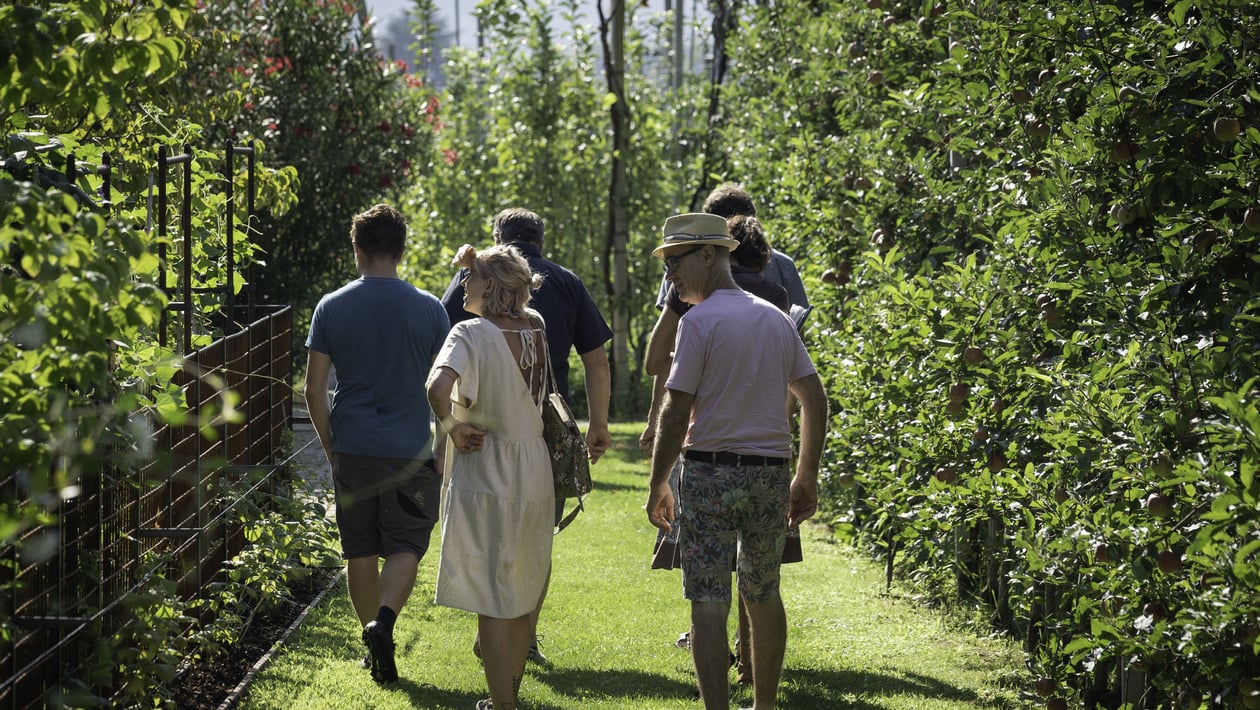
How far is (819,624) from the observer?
6.94 m

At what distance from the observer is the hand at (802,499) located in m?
5.07

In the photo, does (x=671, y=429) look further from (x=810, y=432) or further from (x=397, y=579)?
(x=397, y=579)

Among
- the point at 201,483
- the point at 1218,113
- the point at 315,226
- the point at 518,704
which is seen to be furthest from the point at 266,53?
the point at 1218,113

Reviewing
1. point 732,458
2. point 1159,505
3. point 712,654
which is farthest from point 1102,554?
point 712,654

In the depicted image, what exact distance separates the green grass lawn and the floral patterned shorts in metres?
0.80

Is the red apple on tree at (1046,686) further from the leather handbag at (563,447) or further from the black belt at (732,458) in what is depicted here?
the leather handbag at (563,447)

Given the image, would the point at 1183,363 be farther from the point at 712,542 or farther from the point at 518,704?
the point at 518,704

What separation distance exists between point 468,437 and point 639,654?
187 cm

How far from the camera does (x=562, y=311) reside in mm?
6191

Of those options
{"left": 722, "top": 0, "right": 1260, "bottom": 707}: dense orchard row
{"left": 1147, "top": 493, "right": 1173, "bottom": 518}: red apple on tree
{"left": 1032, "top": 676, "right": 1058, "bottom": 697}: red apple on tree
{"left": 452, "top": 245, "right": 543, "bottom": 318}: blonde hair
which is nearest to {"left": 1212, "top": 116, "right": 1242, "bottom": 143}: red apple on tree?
{"left": 722, "top": 0, "right": 1260, "bottom": 707}: dense orchard row

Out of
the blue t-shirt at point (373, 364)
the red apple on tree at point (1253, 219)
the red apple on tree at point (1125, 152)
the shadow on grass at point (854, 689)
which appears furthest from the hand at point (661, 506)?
the red apple on tree at point (1253, 219)

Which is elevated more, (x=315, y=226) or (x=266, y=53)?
(x=266, y=53)

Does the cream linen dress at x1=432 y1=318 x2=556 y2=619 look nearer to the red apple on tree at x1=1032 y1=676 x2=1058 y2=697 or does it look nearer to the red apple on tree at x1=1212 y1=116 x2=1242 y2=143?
the red apple on tree at x1=1032 y1=676 x2=1058 y2=697

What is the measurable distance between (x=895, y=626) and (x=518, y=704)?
2.19 m
